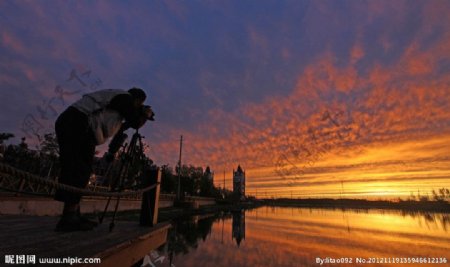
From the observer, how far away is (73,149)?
8.86ft

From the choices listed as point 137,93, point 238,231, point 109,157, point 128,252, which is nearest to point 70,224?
point 109,157

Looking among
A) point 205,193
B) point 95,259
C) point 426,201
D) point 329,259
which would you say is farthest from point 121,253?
point 426,201

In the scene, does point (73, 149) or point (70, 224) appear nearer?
point (73, 149)

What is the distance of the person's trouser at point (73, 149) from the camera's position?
8.79 ft

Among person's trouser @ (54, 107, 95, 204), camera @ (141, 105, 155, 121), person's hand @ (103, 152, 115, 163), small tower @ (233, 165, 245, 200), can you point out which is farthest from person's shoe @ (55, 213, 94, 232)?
small tower @ (233, 165, 245, 200)

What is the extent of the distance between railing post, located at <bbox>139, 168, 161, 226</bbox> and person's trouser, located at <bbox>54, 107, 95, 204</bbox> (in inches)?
49.7

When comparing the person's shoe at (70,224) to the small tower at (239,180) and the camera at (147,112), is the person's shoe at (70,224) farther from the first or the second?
the small tower at (239,180)

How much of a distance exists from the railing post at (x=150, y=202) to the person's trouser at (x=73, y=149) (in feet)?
4.14

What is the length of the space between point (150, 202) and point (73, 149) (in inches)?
63.9

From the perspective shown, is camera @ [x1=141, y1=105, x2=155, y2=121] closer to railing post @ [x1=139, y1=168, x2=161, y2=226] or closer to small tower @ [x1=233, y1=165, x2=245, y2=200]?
railing post @ [x1=139, y1=168, x2=161, y2=226]

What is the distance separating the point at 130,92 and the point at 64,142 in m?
1.00

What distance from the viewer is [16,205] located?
9.92 meters

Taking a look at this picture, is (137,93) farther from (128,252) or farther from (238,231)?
(238,231)

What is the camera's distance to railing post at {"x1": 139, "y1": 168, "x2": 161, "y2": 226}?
3.84 metres
